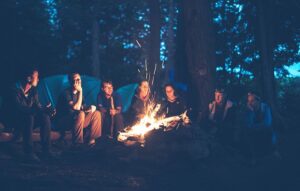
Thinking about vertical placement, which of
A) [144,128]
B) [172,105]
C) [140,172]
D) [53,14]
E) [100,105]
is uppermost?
[53,14]

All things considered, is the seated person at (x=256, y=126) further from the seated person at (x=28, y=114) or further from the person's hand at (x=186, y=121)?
the seated person at (x=28, y=114)

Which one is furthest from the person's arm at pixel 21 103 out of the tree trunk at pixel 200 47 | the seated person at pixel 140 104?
the tree trunk at pixel 200 47

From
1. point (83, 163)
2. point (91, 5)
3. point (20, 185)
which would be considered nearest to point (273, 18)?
point (91, 5)

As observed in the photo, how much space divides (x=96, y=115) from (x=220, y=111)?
3258mm

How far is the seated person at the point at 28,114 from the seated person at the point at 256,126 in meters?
4.10

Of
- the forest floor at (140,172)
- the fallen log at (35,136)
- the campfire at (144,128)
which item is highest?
the campfire at (144,128)

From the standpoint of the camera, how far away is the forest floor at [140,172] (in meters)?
6.07

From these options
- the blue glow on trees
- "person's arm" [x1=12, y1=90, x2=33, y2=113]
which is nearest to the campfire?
"person's arm" [x1=12, y1=90, x2=33, y2=113]

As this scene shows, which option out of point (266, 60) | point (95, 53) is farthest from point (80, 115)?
point (95, 53)

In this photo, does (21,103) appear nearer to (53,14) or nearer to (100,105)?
(100,105)

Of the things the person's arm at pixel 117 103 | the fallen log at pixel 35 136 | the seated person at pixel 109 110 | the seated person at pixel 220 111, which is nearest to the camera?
the fallen log at pixel 35 136

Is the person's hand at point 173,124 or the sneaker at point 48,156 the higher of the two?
the person's hand at point 173,124

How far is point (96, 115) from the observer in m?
8.58

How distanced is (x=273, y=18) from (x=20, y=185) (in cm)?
1382
